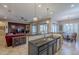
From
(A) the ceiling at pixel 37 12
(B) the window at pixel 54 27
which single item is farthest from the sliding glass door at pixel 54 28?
(A) the ceiling at pixel 37 12

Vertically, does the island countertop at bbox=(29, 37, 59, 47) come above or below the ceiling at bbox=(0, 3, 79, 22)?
below

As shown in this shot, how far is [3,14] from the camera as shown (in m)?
1.98

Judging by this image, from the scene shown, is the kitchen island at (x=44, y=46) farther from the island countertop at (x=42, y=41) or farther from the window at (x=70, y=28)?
the window at (x=70, y=28)

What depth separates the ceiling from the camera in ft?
6.23

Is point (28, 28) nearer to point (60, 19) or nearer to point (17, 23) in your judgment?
point (17, 23)

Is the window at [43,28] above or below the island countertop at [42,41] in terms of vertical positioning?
above

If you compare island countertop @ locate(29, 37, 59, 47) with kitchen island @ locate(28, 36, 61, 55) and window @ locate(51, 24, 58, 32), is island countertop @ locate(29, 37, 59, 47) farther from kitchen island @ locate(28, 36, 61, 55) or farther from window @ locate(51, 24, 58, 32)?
window @ locate(51, 24, 58, 32)

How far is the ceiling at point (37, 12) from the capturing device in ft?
6.23

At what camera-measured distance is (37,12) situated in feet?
6.81

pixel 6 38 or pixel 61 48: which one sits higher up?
pixel 6 38

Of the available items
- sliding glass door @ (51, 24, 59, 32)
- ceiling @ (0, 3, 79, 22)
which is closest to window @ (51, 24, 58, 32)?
sliding glass door @ (51, 24, 59, 32)

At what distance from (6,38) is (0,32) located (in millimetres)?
254

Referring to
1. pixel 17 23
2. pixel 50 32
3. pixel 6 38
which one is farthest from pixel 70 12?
pixel 6 38

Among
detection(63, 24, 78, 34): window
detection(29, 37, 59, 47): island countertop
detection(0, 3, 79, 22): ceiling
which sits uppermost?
detection(0, 3, 79, 22): ceiling
